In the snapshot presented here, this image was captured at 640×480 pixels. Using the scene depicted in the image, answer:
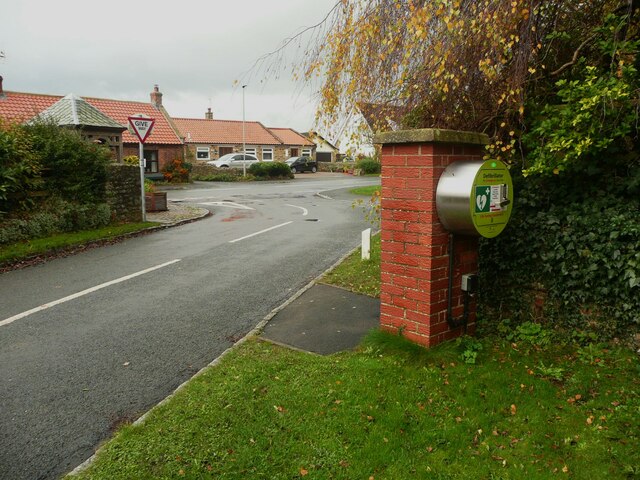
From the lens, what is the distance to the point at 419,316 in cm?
406

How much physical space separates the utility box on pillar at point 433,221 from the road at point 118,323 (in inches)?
74.9

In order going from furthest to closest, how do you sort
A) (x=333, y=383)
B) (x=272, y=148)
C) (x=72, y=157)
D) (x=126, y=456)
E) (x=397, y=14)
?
(x=272, y=148) → (x=72, y=157) → (x=397, y=14) → (x=333, y=383) → (x=126, y=456)

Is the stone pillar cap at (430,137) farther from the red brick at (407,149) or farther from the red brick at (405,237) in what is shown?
the red brick at (405,237)

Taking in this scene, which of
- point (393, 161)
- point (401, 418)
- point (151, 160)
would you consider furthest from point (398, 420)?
point (151, 160)

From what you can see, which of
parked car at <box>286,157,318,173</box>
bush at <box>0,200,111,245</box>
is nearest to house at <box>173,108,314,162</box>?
parked car at <box>286,157,318,173</box>

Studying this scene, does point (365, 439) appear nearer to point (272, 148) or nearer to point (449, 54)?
point (449, 54)

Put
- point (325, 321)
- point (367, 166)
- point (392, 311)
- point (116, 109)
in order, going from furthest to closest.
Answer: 1. point (367, 166)
2. point (116, 109)
3. point (325, 321)
4. point (392, 311)

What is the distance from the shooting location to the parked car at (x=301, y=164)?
163 feet

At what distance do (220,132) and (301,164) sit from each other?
29.7 feet

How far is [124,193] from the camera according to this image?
44.7 feet

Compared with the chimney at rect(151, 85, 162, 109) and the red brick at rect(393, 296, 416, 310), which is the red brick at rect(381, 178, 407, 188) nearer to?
the red brick at rect(393, 296, 416, 310)

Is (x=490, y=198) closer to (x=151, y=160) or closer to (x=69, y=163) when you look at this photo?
(x=69, y=163)

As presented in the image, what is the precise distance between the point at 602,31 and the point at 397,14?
1.89 meters

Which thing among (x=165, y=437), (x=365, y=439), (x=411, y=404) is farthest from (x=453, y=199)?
(x=165, y=437)
